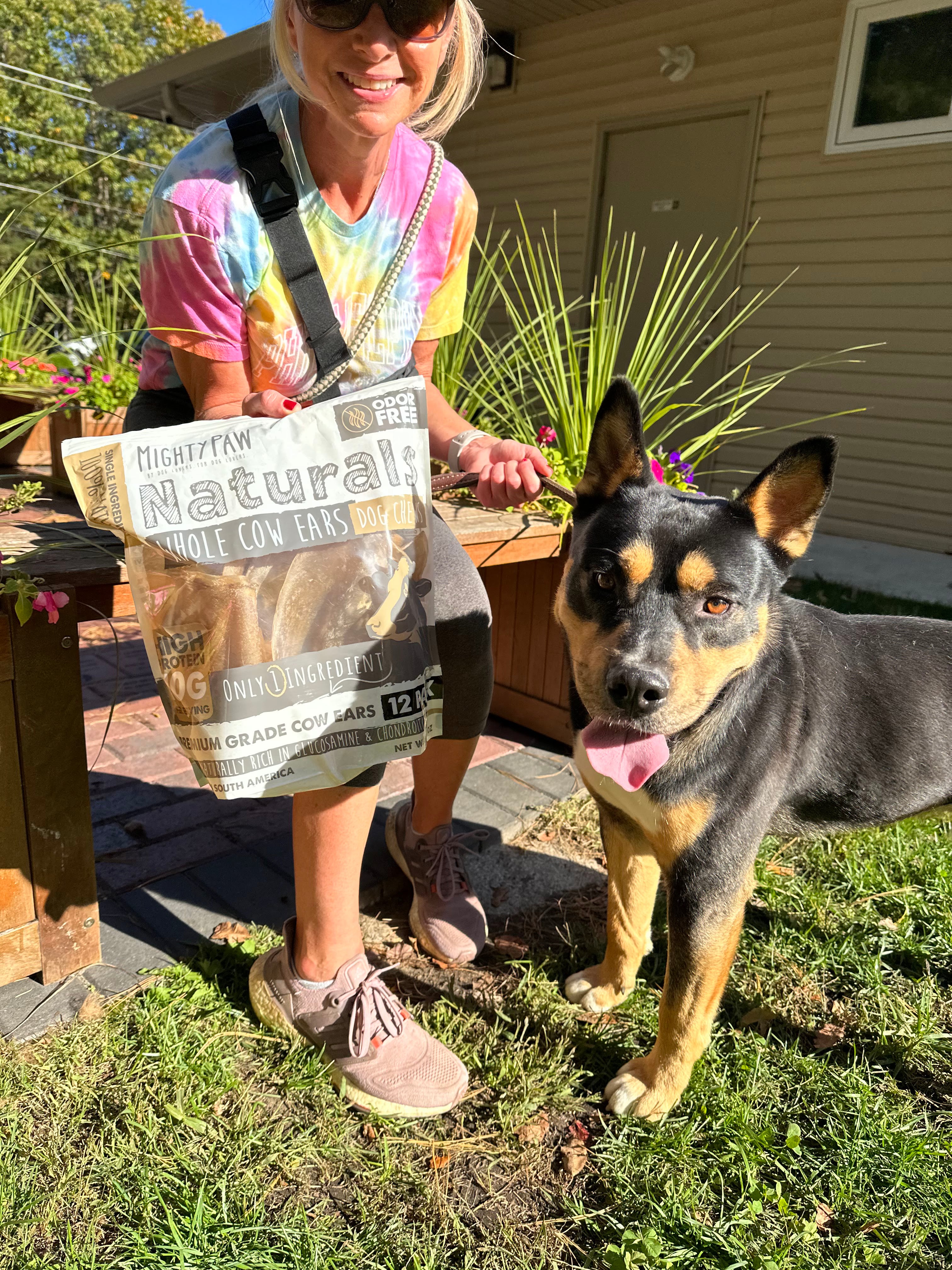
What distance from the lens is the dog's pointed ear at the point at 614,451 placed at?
1818mm

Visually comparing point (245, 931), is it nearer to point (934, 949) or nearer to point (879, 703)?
point (879, 703)

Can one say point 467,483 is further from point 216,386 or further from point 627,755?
point 627,755

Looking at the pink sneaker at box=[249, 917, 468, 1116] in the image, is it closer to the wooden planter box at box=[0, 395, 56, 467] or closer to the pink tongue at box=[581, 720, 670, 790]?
the pink tongue at box=[581, 720, 670, 790]

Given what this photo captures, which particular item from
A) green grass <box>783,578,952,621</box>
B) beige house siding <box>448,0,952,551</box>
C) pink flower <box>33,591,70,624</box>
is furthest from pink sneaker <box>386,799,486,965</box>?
beige house siding <box>448,0,952,551</box>

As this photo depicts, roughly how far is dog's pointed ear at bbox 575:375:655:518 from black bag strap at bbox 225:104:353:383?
67cm

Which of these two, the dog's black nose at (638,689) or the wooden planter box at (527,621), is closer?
the dog's black nose at (638,689)

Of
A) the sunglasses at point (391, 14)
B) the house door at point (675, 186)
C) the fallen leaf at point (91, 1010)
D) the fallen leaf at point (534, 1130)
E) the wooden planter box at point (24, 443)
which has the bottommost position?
the fallen leaf at point (534, 1130)

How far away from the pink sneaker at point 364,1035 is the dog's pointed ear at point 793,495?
143cm

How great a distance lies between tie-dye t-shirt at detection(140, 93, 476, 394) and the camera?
69.5 inches

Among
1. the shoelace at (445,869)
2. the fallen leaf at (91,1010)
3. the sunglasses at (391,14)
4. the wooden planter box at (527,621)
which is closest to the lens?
the sunglasses at (391,14)

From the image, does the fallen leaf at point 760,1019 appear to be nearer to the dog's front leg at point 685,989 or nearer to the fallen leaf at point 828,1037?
the fallen leaf at point 828,1037

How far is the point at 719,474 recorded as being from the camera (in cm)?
787

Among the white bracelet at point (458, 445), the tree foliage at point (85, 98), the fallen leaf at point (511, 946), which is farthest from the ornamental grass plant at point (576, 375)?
the tree foliage at point (85, 98)

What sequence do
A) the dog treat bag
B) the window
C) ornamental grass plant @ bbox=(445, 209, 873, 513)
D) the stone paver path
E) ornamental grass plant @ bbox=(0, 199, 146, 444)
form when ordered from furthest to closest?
the window → ornamental grass plant @ bbox=(445, 209, 873, 513) → ornamental grass plant @ bbox=(0, 199, 146, 444) → the stone paver path → the dog treat bag
